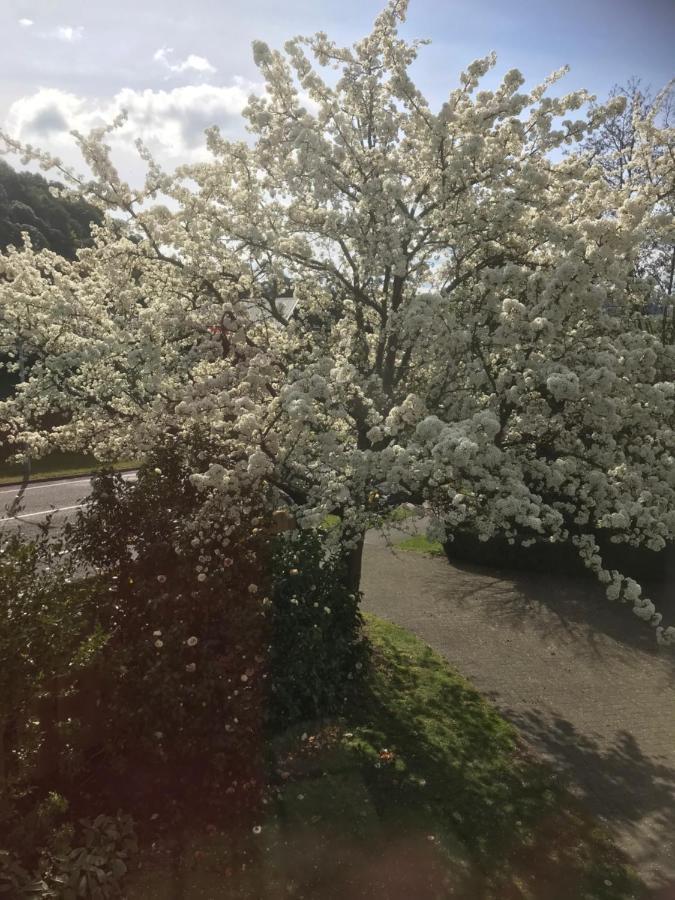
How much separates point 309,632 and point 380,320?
180 inches

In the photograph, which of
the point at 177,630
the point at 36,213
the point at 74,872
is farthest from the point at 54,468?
the point at 36,213

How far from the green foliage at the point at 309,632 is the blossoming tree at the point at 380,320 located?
1.86 ft

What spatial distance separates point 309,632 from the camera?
239 inches

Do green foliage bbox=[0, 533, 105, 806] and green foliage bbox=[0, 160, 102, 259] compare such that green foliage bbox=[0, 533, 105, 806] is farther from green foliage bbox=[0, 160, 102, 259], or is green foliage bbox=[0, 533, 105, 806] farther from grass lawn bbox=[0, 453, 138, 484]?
green foliage bbox=[0, 160, 102, 259]

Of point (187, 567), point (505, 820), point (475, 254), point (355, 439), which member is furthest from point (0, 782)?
point (475, 254)

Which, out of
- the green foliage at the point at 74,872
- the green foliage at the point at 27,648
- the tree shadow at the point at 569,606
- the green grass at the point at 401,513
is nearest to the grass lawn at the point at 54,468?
the tree shadow at the point at 569,606

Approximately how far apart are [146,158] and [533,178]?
5.01m

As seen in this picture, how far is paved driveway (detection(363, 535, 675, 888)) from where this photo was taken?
6.13 metres

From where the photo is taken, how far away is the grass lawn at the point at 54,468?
23641 mm

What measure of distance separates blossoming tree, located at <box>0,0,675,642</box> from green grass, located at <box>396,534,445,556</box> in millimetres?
6397

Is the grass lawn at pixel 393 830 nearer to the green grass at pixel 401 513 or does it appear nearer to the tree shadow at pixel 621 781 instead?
the tree shadow at pixel 621 781

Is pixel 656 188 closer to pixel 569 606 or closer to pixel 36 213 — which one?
pixel 569 606

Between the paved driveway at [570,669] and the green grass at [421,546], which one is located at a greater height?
the green grass at [421,546]

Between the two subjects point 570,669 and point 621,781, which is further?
point 570,669
